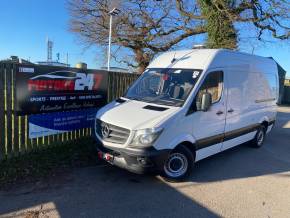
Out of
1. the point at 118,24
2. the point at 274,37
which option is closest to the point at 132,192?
the point at 274,37

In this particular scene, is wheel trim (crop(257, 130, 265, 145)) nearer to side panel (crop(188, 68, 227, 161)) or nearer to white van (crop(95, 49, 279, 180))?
white van (crop(95, 49, 279, 180))

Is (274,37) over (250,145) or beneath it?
over

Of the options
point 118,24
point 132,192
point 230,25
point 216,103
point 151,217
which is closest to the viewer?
point 151,217

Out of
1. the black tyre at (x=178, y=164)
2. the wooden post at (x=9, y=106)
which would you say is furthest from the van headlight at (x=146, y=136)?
the wooden post at (x=9, y=106)

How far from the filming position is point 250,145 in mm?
8250

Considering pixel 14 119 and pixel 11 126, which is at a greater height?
pixel 14 119

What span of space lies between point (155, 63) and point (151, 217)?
146 inches

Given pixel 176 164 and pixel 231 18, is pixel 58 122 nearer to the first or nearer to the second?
pixel 176 164

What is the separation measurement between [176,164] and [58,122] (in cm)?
303

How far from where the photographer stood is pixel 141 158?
14.7 feet

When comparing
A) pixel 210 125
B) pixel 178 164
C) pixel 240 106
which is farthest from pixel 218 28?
pixel 178 164

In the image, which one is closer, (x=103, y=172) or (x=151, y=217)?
(x=151, y=217)

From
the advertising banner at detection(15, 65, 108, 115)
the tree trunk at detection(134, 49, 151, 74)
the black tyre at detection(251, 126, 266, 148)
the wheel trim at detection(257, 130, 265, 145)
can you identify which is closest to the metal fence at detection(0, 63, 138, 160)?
the advertising banner at detection(15, 65, 108, 115)

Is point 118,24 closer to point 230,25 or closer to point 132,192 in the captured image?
point 230,25
